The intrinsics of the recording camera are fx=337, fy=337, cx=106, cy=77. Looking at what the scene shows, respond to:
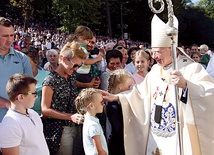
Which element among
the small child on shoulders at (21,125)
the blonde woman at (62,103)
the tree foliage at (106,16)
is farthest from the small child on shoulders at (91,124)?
the tree foliage at (106,16)

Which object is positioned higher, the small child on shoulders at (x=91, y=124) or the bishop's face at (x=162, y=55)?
the bishop's face at (x=162, y=55)

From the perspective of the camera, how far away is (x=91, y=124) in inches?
124

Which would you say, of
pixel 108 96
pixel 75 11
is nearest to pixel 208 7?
pixel 75 11

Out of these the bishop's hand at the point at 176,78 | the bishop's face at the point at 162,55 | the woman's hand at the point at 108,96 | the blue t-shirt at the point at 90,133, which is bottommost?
the blue t-shirt at the point at 90,133

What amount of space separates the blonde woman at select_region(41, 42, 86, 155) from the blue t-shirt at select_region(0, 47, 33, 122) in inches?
10.7

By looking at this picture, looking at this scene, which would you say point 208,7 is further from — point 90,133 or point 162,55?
point 90,133

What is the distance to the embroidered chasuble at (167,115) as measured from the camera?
3305 millimetres

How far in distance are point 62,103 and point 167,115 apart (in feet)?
3.63

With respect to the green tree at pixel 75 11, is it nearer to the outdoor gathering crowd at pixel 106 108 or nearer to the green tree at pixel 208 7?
the outdoor gathering crowd at pixel 106 108

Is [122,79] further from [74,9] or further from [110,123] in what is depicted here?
[74,9]

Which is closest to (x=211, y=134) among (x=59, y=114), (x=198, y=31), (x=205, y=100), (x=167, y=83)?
(x=205, y=100)

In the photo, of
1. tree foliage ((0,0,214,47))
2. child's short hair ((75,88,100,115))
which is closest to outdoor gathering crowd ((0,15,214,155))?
child's short hair ((75,88,100,115))

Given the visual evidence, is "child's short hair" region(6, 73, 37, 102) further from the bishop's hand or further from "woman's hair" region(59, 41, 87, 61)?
the bishop's hand

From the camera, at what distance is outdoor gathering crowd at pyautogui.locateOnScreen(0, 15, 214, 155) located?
2.72 m
